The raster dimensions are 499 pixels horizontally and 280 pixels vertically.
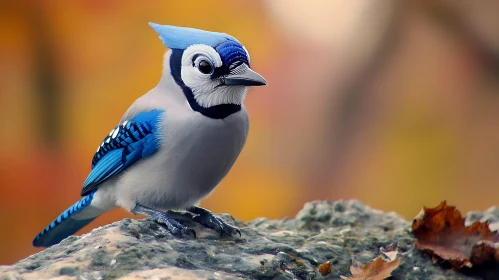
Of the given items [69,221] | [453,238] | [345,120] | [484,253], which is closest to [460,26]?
[345,120]

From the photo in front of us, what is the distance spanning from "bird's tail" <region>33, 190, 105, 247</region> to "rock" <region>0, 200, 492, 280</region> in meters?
0.50

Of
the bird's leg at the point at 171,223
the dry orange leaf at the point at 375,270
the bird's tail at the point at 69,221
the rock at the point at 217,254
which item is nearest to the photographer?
the rock at the point at 217,254

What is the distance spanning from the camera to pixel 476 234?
2.73m

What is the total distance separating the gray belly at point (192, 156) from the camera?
261 centimetres

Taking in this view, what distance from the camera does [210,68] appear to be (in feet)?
8.62

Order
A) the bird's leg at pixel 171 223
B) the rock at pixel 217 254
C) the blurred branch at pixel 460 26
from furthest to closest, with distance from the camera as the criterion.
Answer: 1. the blurred branch at pixel 460 26
2. the bird's leg at pixel 171 223
3. the rock at pixel 217 254

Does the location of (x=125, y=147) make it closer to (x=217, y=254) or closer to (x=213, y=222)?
(x=213, y=222)

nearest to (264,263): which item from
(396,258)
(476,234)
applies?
(396,258)

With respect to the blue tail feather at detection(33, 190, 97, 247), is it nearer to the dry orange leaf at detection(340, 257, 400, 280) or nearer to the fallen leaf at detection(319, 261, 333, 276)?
the fallen leaf at detection(319, 261, 333, 276)

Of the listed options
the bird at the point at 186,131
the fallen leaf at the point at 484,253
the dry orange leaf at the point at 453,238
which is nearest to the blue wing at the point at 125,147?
the bird at the point at 186,131

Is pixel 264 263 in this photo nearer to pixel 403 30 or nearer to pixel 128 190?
pixel 128 190

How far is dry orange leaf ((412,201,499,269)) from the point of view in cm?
261

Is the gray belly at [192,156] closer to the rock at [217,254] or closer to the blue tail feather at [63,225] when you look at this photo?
the rock at [217,254]

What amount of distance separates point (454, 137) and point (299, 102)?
140cm
